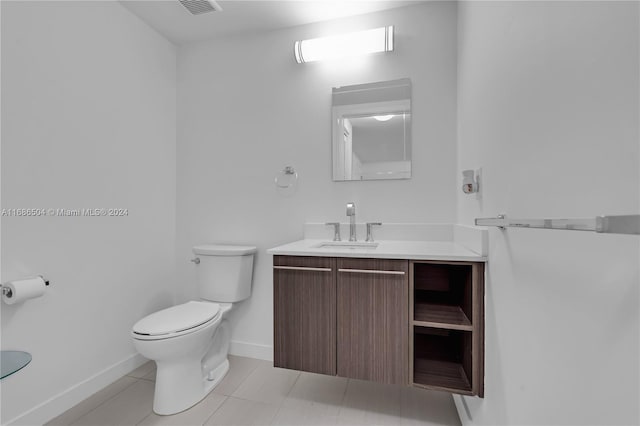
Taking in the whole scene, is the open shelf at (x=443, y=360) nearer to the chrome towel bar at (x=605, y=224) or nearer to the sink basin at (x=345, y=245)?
the sink basin at (x=345, y=245)

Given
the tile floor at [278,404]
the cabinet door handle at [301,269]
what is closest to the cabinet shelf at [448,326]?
the tile floor at [278,404]

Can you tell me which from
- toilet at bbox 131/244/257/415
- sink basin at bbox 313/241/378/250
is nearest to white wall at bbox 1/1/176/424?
toilet at bbox 131/244/257/415

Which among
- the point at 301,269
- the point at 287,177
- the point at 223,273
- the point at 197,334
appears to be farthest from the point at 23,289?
the point at 287,177

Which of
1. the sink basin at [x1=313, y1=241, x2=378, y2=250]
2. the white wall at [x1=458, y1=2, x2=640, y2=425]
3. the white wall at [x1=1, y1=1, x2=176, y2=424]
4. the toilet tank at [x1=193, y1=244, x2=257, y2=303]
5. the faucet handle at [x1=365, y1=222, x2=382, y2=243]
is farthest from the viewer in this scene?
the toilet tank at [x1=193, y1=244, x2=257, y2=303]

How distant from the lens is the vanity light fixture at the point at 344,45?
5.94 feet

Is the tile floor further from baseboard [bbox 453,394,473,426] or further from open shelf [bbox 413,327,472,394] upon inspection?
open shelf [bbox 413,327,472,394]

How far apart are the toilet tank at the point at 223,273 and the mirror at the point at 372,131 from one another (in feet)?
2.89

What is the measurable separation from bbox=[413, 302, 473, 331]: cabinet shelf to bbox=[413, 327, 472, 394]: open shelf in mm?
90

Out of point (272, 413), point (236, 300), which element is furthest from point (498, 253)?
point (236, 300)

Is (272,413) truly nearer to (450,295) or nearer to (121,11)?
(450,295)

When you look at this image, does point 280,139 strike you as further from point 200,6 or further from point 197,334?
point 197,334

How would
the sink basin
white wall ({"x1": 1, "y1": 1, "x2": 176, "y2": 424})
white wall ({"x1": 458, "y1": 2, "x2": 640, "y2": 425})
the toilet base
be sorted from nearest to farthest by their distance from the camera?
white wall ({"x1": 458, "y1": 2, "x2": 640, "y2": 425}), white wall ({"x1": 1, "y1": 1, "x2": 176, "y2": 424}), the toilet base, the sink basin

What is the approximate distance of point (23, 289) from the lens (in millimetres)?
1288

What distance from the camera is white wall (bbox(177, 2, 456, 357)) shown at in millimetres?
1830
